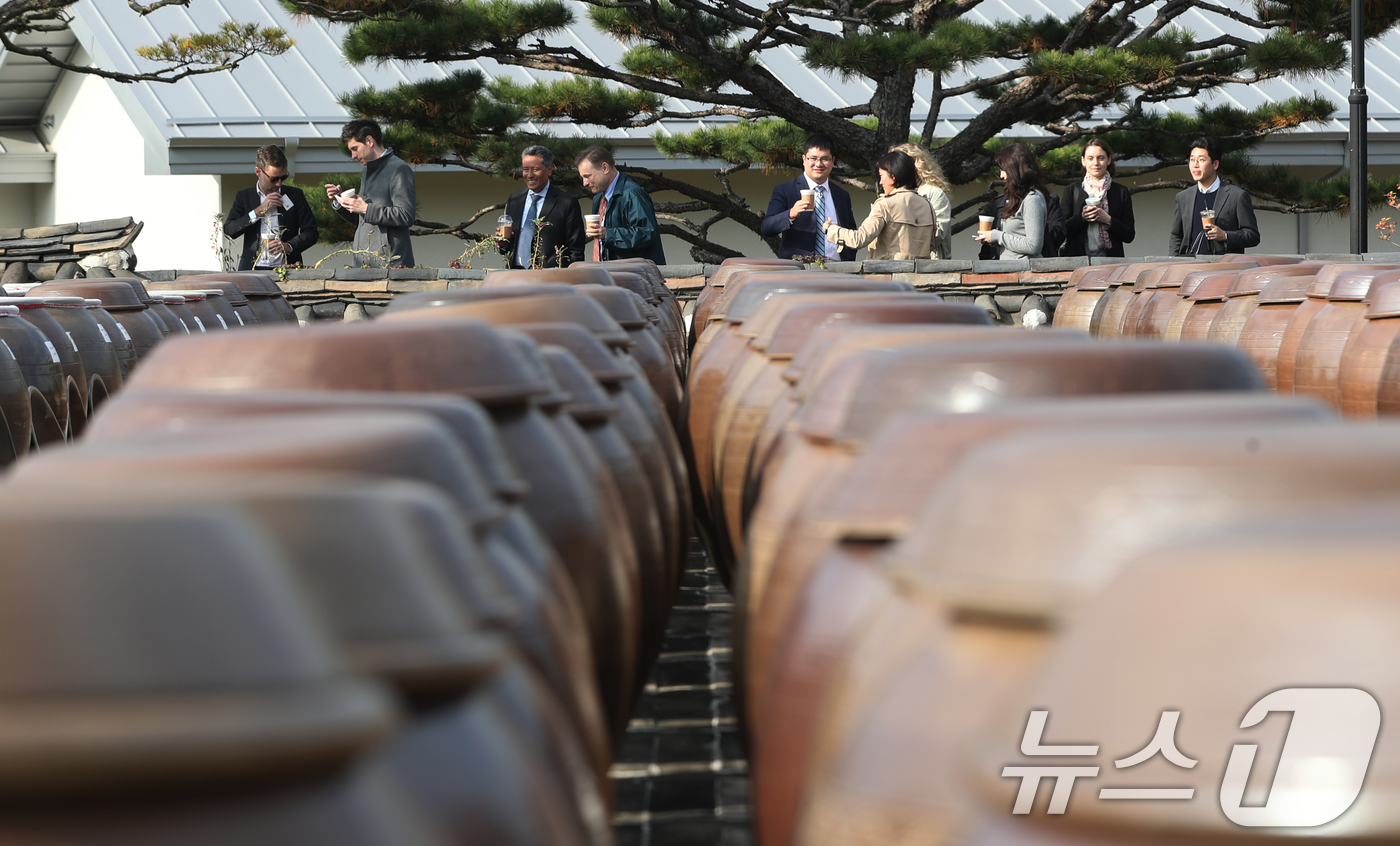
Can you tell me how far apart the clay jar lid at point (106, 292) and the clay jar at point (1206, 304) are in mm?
3679

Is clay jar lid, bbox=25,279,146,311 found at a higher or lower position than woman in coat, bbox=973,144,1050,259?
lower

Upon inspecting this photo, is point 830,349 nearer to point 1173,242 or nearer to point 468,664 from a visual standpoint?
point 468,664

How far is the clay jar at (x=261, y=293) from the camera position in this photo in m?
6.93

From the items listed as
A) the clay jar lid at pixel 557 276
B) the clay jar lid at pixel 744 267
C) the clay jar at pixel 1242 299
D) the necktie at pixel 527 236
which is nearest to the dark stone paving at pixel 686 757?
the clay jar lid at pixel 557 276

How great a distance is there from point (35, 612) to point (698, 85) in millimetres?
10864

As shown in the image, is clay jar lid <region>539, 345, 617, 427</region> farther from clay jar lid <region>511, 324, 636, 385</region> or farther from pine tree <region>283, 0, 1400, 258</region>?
pine tree <region>283, 0, 1400, 258</region>

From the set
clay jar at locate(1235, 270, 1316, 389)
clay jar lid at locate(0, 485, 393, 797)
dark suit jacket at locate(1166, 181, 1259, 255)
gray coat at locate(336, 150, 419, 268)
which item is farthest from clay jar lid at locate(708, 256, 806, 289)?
clay jar lid at locate(0, 485, 393, 797)

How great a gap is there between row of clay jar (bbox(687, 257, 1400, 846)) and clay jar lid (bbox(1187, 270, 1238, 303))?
4411mm

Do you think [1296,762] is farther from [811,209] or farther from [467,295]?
[811,209]

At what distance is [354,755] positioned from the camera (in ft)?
2.62

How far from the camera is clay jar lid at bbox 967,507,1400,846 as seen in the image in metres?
0.83

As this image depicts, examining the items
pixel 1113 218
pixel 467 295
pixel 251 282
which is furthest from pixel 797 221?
pixel 467 295

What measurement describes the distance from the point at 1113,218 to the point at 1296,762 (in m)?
7.86

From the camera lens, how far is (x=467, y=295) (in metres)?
2.86
